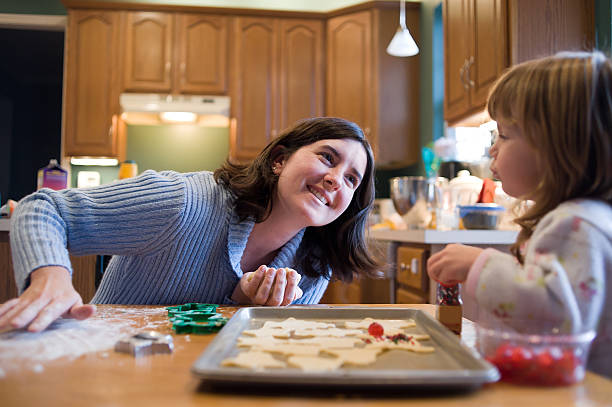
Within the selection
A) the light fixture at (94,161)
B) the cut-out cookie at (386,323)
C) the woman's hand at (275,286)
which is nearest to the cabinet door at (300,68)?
the light fixture at (94,161)

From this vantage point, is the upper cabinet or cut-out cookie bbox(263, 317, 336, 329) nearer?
cut-out cookie bbox(263, 317, 336, 329)

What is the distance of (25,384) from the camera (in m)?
0.50

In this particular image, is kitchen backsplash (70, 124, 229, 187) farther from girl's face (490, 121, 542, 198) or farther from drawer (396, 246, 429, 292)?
girl's face (490, 121, 542, 198)

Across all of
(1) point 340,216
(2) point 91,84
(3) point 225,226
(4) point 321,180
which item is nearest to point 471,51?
(1) point 340,216

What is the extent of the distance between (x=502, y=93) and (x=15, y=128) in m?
6.94

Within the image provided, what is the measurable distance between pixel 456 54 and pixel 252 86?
1.80m

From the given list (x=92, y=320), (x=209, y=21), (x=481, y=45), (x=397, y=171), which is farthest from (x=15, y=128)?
(x=92, y=320)

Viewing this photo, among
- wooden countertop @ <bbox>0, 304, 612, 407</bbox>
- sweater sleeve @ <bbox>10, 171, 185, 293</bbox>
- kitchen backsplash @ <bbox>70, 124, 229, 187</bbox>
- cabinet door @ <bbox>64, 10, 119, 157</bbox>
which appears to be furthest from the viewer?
kitchen backsplash @ <bbox>70, 124, 229, 187</bbox>

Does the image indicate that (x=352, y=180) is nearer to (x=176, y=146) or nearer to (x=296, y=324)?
(x=296, y=324)

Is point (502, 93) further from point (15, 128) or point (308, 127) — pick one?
point (15, 128)

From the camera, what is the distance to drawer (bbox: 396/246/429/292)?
6.58ft

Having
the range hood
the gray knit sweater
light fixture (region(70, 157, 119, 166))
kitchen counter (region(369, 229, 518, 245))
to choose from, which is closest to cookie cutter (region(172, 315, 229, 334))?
the gray knit sweater

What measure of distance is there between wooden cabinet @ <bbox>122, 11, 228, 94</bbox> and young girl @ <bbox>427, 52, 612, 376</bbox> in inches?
136

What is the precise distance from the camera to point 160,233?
1160 millimetres
